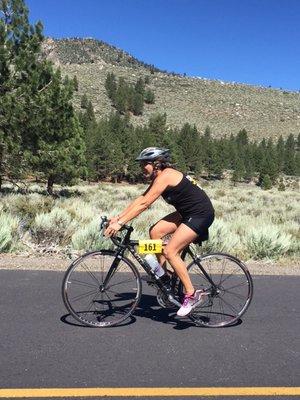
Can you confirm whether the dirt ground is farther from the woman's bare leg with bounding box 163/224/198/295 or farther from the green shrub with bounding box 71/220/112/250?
the woman's bare leg with bounding box 163/224/198/295

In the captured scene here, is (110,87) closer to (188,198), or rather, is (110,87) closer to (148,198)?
(188,198)

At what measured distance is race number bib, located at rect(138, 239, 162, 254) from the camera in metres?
5.51

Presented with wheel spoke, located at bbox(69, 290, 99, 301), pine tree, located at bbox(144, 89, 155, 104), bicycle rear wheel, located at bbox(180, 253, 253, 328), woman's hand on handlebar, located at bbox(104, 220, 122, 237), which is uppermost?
pine tree, located at bbox(144, 89, 155, 104)

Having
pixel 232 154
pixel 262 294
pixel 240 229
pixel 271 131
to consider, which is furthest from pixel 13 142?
pixel 271 131

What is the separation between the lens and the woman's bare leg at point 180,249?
549 cm

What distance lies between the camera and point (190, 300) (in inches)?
222

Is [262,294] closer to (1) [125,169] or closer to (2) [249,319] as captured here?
(2) [249,319]

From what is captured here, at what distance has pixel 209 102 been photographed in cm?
13788

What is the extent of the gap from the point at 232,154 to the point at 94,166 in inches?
1127

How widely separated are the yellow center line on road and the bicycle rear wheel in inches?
65.4

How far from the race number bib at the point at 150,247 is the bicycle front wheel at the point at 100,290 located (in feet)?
0.86

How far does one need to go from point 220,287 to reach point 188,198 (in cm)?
125

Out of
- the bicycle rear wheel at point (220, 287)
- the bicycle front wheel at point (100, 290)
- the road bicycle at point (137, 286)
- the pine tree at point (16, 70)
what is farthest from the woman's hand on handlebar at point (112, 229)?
the pine tree at point (16, 70)

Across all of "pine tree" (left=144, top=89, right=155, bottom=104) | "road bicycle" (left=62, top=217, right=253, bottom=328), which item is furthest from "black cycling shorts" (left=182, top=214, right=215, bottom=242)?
"pine tree" (left=144, top=89, right=155, bottom=104)
